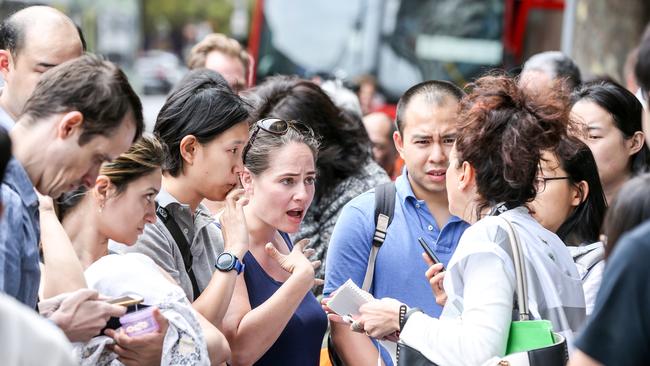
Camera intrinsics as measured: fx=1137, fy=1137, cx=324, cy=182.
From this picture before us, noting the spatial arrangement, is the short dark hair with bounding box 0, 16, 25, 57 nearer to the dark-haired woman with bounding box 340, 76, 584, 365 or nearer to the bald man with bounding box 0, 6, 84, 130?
the bald man with bounding box 0, 6, 84, 130

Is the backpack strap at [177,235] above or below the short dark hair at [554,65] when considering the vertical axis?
above

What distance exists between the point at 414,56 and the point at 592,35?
2257 millimetres

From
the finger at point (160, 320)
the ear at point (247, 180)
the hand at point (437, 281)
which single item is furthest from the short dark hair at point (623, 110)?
the finger at point (160, 320)

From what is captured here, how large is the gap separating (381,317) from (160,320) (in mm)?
869

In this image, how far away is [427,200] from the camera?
520 cm

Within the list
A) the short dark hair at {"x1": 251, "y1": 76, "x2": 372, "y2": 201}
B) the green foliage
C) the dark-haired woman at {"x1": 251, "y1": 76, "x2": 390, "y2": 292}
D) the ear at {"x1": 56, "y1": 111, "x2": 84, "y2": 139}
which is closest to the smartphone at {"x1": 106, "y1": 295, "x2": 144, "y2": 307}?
the ear at {"x1": 56, "y1": 111, "x2": 84, "y2": 139}

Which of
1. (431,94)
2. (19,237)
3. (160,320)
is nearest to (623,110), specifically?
→ (431,94)

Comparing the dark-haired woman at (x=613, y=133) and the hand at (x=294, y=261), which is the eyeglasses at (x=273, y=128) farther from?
the dark-haired woman at (x=613, y=133)

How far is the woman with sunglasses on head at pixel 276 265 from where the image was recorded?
4.39 m

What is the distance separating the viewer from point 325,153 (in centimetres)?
609

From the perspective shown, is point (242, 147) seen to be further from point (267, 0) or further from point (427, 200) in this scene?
point (267, 0)

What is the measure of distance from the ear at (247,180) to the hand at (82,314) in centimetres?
133

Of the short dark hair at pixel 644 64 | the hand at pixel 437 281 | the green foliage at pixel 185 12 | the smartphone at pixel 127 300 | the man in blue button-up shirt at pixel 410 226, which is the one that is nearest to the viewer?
the short dark hair at pixel 644 64

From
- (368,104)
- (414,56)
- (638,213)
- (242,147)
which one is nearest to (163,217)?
(242,147)
